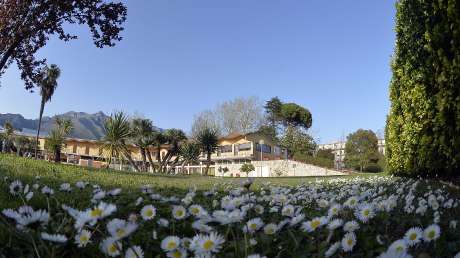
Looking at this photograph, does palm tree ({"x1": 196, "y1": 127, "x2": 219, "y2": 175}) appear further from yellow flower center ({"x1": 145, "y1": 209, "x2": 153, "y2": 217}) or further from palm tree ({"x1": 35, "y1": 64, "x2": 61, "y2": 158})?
yellow flower center ({"x1": 145, "y1": 209, "x2": 153, "y2": 217})

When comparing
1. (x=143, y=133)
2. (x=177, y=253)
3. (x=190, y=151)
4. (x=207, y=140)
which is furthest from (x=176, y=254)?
(x=143, y=133)

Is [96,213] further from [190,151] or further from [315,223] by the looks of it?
[190,151]

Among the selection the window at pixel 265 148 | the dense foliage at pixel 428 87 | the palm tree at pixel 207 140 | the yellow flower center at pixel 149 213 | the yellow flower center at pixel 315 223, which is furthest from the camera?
the window at pixel 265 148

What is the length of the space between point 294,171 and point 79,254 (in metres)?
43.9

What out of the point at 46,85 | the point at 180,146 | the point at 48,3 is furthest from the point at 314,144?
the point at 48,3

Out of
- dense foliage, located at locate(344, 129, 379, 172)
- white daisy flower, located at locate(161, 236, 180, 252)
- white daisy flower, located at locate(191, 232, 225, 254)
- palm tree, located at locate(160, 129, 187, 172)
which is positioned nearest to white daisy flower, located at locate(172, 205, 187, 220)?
white daisy flower, located at locate(161, 236, 180, 252)

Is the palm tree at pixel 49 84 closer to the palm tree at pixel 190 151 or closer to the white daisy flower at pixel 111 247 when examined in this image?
the palm tree at pixel 190 151

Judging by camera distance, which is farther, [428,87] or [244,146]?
[244,146]

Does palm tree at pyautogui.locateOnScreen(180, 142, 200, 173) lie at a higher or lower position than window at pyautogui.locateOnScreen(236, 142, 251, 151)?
lower

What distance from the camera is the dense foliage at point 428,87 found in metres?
6.30

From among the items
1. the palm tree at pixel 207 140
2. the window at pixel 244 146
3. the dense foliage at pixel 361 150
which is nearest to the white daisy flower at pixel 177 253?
the palm tree at pixel 207 140

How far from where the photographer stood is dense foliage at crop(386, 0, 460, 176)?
6305 millimetres

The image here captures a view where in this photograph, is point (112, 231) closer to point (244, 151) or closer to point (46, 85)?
point (46, 85)

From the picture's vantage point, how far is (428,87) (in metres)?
7.04
